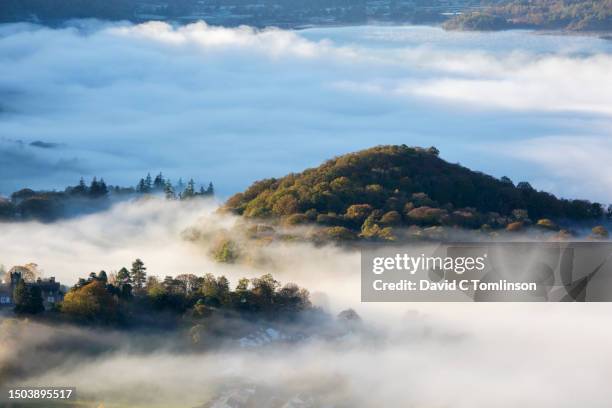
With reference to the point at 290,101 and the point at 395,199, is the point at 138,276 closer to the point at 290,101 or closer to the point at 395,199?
the point at 395,199

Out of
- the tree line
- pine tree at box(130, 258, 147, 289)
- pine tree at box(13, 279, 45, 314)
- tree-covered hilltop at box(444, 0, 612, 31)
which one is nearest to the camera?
pine tree at box(13, 279, 45, 314)

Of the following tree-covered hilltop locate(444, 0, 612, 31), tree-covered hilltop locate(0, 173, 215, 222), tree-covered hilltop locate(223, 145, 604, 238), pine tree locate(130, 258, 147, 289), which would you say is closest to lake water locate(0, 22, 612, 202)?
tree-covered hilltop locate(444, 0, 612, 31)

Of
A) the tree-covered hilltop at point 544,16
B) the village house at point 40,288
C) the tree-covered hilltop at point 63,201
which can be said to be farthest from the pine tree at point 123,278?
the tree-covered hilltop at point 544,16

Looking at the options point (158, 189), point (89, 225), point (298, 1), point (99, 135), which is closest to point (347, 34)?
point (298, 1)

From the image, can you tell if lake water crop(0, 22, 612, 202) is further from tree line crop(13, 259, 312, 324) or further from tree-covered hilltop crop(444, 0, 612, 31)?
tree line crop(13, 259, 312, 324)

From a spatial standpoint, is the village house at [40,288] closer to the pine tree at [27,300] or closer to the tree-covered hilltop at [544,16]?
the pine tree at [27,300]

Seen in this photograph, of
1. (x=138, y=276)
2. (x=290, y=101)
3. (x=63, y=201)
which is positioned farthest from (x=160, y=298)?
(x=290, y=101)

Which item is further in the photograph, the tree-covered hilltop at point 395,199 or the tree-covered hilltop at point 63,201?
the tree-covered hilltop at point 63,201
